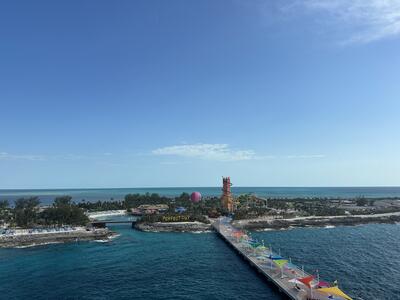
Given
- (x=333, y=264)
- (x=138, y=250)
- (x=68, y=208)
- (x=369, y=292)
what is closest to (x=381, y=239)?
(x=333, y=264)

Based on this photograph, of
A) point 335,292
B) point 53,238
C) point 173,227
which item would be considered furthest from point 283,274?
point 53,238

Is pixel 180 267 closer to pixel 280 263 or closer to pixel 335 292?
pixel 280 263

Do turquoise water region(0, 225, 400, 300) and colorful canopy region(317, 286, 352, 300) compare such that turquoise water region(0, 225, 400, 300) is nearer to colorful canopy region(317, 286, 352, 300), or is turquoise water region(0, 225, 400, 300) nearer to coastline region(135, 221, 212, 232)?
colorful canopy region(317, 286, 352, 300)

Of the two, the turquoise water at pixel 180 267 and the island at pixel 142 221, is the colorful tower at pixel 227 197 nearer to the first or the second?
the island at pixel 142 221

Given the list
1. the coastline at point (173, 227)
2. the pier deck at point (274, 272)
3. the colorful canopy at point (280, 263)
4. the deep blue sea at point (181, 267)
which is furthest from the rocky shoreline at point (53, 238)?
the colorful canopy at point (280, 263)

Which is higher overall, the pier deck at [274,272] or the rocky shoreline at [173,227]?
the rocky shoreline at [173,227]

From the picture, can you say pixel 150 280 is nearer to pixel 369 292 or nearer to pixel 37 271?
pixel 37 271

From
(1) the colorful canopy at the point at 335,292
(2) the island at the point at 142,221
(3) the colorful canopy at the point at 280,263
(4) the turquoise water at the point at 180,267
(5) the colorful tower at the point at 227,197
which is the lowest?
(4) the turquoise water at the point at 180,267
